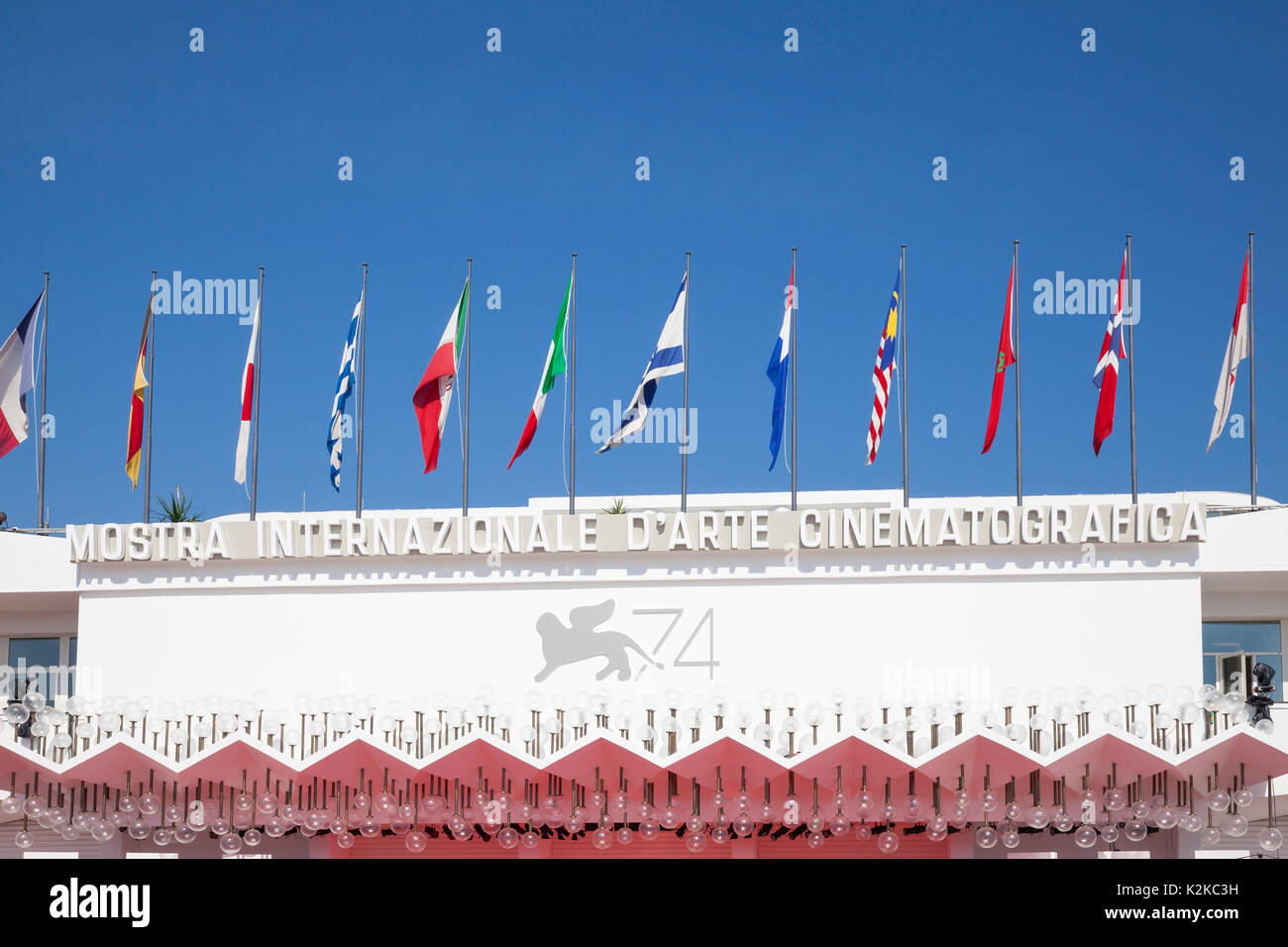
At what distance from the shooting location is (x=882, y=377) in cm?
2030

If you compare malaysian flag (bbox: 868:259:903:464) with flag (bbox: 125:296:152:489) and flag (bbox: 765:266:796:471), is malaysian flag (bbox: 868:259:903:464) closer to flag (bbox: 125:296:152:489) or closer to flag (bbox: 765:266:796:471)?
flag (bbox: 765:266:796:471)

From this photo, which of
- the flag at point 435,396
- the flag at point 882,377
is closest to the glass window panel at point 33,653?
the flag at point 435,396

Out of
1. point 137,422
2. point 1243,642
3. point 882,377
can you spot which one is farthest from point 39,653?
point 1243,642

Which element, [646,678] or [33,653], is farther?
[33,653]

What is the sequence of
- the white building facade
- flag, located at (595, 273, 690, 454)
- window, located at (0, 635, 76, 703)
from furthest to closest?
window, located at (0, 635, 76, 703) < flag, located at (595, 273, 690, 454) < the white building facade

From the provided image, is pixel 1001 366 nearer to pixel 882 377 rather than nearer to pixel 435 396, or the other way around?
pixel 882 377

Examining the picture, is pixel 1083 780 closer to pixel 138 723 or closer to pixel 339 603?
pixel 339 603

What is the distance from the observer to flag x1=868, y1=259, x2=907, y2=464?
2005 centimetres

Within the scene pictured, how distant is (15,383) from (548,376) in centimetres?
810

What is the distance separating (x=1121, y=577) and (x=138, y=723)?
1367 cm

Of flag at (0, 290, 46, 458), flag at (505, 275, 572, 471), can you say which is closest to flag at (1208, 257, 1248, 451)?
flag at (505, 275, 572, 471)

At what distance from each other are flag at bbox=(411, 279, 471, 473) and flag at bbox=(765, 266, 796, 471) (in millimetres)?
4945
